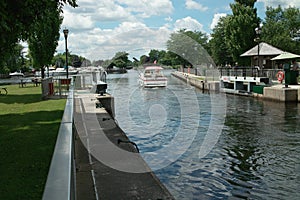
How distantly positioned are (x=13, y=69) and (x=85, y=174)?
7869cm

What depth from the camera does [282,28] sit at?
7431cm

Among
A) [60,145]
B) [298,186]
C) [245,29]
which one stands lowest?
[298,186]

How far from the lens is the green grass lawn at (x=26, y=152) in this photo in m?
5.70

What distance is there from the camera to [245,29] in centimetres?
5128

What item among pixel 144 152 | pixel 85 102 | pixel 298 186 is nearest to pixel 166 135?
pixel 144 152

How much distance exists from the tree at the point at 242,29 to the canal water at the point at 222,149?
97.2 feet

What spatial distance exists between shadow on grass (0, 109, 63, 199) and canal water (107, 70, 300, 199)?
3.12 meters

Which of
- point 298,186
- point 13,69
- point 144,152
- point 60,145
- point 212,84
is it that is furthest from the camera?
point 13,69

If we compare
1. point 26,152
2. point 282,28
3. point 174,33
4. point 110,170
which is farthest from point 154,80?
point 282,28

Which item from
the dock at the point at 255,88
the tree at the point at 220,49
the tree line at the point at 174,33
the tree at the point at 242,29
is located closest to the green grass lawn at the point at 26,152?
the tree line at the point at 174,33

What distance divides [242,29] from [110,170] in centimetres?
4703

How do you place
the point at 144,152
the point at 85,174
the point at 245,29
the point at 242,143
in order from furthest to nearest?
the point at 245,29, the point at 242,143, the point at 144,152, the point at 85,174

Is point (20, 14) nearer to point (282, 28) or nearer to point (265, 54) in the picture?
point (265, 54)

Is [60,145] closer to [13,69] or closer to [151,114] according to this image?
[151,114]
